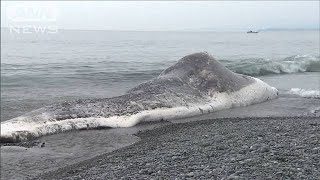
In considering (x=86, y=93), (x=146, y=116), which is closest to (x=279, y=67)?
(x=86, y=93)

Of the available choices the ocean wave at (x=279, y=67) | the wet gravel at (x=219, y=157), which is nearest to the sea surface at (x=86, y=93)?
the ocean wave at (x=279, y=67)

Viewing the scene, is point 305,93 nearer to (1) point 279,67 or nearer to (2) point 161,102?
(2) point 161,102

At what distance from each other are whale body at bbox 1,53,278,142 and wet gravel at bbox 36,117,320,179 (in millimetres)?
2050

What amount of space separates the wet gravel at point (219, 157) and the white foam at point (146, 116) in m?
1.82

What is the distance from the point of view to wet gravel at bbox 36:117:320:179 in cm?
496

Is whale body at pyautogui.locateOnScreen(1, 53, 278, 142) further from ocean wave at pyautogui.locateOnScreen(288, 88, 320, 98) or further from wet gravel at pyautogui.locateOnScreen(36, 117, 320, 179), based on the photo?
wet gravel at pyautogui.locateOnScreen(36, 117, 320, 179)

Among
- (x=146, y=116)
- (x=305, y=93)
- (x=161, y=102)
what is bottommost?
(x=305, y=93)

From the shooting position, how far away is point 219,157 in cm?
571

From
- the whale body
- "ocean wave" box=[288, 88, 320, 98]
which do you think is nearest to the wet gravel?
the whale body

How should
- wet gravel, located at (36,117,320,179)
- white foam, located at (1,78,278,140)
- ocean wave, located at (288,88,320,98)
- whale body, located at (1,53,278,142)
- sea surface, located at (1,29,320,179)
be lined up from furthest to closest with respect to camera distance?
ocean wave, located at (288,88,320,98) → whale body, located at (1,53,278,142) → white foam, located at (1,78,278,140) → sea surface, located at (1,29,320,179) → wet gravel, located at (36,117,320,179)

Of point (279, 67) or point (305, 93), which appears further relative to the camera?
point (279, 67)

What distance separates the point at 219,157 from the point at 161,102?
523 cm

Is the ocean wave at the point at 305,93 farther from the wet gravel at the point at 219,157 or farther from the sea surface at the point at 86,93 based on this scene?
the wet gravel at the point at 219,157

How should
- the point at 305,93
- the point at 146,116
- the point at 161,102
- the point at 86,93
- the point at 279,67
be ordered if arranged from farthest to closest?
the point at 279,67 → the point at 86,93 → the point at 305,93 → the point at 161,102 → the point at 146,116
